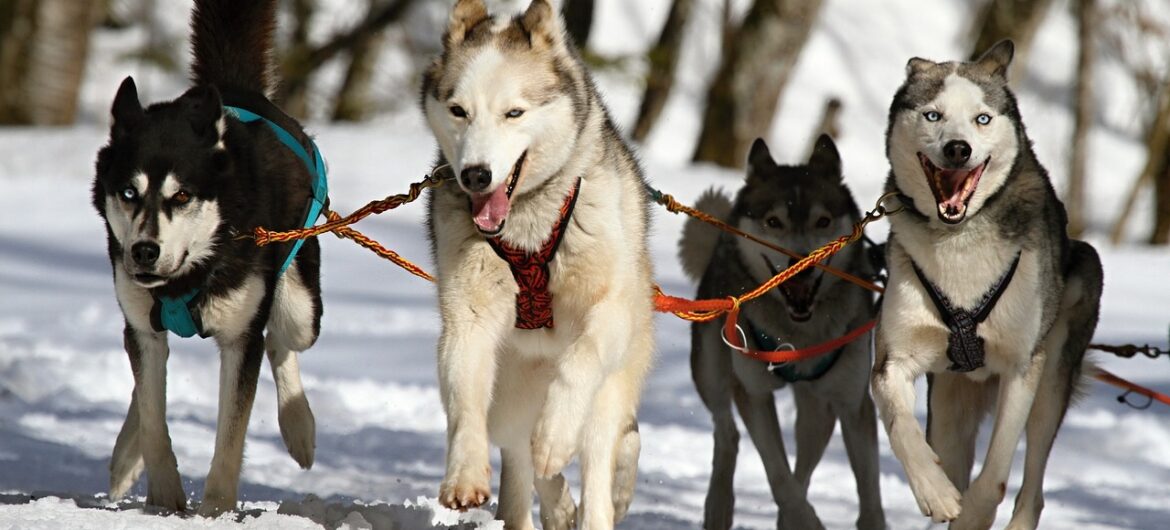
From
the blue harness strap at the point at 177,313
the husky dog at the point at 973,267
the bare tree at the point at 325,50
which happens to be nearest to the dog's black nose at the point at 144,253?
the blue harness strap at the point at 177,313

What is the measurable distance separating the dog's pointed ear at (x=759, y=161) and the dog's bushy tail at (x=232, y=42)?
7.06 ft

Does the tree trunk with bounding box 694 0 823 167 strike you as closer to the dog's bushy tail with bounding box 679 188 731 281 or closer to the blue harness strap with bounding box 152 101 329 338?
the dog's bushy tail with bounding box 679 188 731 281

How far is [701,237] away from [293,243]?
8.78ft

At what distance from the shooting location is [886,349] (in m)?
4.47

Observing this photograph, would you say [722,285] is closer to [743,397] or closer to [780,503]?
[743,397]

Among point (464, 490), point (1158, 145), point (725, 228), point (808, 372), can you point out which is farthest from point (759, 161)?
point (1158, 145)

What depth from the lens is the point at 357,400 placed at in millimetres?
8141

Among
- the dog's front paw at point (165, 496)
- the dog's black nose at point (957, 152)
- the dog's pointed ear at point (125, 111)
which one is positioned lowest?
the dog's front paw at point (165, 496)

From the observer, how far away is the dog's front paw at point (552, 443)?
389 cm

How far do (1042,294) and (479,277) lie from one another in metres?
1.73

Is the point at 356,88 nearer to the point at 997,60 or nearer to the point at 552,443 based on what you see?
the point at 997,60

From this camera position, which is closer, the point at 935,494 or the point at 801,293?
the point at 935,494

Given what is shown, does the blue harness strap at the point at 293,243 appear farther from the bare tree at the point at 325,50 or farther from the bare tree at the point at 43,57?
the bare tree at the point at 325,50

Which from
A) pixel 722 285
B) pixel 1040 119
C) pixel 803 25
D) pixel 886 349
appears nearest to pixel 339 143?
pixel 803 25
